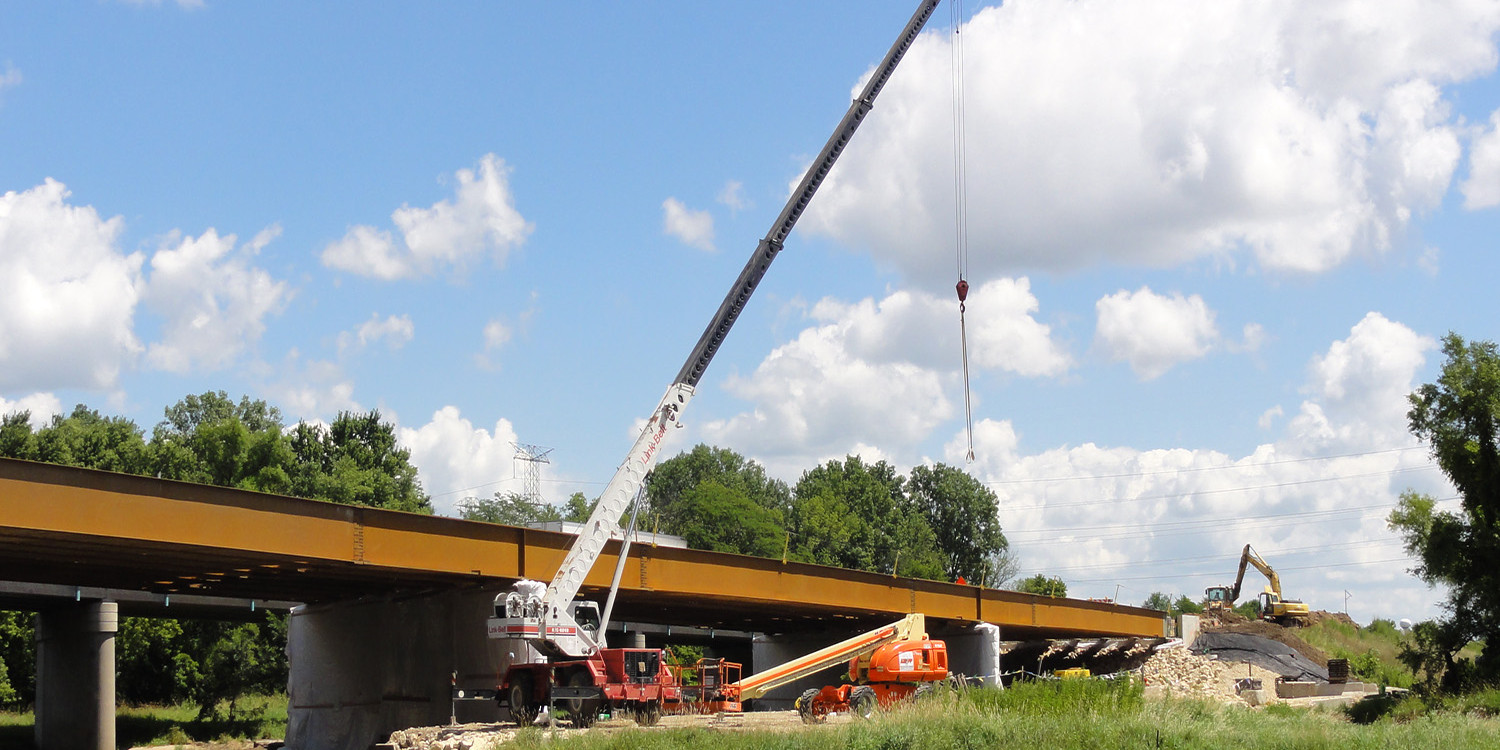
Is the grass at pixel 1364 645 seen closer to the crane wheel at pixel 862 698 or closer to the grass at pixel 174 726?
the crane wheel at pixel 862 698

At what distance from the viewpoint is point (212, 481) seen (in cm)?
8075

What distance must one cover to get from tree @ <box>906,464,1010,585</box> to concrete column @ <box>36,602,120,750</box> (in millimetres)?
98055

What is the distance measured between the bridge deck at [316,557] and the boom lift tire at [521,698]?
10.8ft

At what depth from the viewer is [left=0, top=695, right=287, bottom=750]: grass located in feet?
177

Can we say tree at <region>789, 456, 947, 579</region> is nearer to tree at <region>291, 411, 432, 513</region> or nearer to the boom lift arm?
tree at <region>291, 411, 432, 513</region>

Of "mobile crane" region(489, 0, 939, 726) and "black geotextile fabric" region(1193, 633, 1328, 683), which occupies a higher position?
"mobile crane" region(489, 0, 939, 726)

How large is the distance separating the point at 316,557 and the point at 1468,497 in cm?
3477

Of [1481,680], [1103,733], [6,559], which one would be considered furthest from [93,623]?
[1481,680]

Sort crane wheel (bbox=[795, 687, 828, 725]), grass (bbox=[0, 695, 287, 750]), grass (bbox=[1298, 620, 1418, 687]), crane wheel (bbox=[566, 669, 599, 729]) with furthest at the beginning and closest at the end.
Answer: grass (bbox=[1298, 620, 1418, 687]), grass (bbox=[0, 695, 287, 750]), crane wheel (bbox=[795, 687, 828, 725]), crane wheel (bbox=[566, 669, 599, 729])

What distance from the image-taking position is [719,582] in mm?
39281

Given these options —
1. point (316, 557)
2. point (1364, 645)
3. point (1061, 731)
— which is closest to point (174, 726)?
point (316, 557)

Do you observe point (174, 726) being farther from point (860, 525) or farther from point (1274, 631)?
point (860, 525)

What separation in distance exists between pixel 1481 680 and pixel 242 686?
189 ft

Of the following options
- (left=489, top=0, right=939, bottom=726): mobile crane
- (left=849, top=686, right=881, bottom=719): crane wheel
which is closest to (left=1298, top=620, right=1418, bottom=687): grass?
(left=849, top=686, right=881, bottom=719): crane wheel
